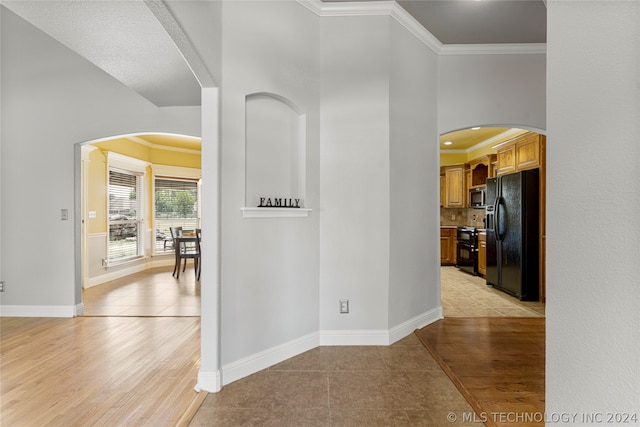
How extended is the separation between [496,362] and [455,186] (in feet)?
19.0

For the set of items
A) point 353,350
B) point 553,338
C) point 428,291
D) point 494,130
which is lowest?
point 353,350

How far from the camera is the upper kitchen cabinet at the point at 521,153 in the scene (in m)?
4.54

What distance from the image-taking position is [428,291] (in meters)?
3.70

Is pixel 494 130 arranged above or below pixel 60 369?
above

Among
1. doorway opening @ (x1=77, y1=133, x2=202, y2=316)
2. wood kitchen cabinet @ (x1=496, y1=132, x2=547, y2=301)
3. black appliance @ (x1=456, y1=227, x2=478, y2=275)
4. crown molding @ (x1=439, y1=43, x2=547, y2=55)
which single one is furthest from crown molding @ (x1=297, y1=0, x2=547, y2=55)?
black appliance @ (x1=456, y1=227, x2=478, y2=275)

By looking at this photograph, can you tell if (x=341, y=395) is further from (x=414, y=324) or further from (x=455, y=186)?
(x=455, y=186)

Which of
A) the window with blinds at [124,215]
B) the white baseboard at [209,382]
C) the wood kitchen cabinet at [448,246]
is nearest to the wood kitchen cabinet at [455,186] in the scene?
the wood kitchen cabinet at [448,246]

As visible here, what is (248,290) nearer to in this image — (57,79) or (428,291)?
(428,291)

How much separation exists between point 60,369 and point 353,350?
7.74 feet

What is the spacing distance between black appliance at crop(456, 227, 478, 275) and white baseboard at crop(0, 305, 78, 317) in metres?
6.49

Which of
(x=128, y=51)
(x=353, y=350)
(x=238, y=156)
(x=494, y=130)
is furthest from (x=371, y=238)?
(x=494, y=130)

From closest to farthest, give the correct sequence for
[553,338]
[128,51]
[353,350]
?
[553,338], [128,51], [353,350]

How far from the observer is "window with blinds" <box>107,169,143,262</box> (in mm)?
6492

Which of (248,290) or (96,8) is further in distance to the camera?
(248,290)
